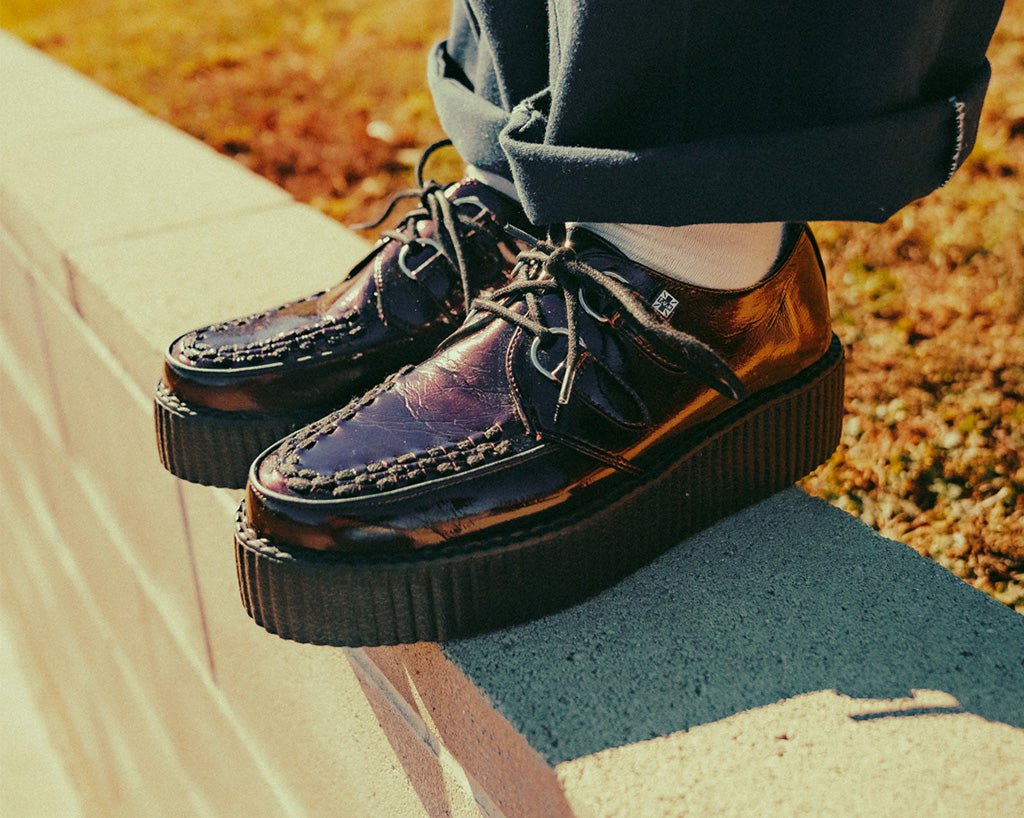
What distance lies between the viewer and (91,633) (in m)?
2.89

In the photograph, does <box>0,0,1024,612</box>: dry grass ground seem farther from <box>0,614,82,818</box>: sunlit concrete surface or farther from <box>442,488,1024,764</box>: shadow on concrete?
<box>0,614,82,818</box>: sunlit concrete surface

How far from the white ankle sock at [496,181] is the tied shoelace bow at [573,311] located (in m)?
0.23

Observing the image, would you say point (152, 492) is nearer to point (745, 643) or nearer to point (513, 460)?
point (513, 460)

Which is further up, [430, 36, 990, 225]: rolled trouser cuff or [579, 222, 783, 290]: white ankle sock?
[430, 36, 990, 225]: rolled trouser cuff

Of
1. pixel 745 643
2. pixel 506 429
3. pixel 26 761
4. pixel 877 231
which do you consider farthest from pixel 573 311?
pixel 26 761

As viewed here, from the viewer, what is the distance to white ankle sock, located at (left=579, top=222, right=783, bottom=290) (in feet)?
3.69

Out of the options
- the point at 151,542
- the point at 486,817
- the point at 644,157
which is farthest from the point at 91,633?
the point at 644,157

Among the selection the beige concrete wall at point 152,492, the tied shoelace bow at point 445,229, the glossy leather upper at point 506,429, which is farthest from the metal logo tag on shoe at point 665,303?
the beige concrete wall at point 152,492

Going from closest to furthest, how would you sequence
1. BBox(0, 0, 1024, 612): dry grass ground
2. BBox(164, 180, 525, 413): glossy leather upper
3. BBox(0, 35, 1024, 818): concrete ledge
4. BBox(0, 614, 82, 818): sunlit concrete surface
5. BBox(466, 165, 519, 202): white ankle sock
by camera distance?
BBox(0, 35, 1024, 818): concrete ledge → BBox(164, 180, 525, 413): glossy leather upper → BBox(466, 165, 519, 202): white ankle sock → BBox(0, 0, 1024, 612): dry grass ground → BBox(0, 614, 82, 818): sunlit concrete surface

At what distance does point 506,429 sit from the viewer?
1.05 metres

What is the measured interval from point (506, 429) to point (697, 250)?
28 cm

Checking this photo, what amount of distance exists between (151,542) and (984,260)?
1.57m

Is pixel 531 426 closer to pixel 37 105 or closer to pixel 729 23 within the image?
pixel 729 23

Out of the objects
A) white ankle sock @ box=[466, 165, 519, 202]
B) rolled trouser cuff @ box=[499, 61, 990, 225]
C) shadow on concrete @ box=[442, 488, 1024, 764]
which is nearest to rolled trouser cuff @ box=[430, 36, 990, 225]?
rolled trouser cuff @ box=[499, 61, 990, 225]
